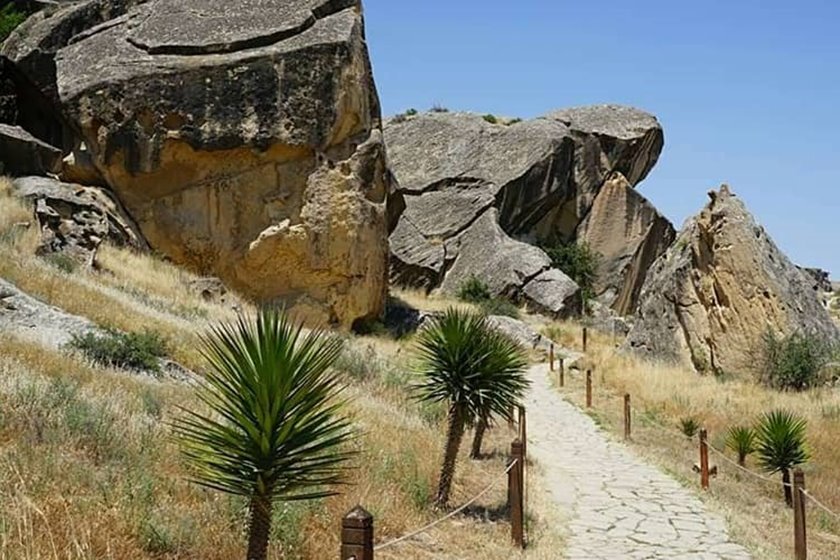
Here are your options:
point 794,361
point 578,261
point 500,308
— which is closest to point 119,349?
point 794,361

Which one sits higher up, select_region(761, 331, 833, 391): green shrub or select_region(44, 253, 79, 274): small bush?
select_region(44, 253, 79, 274): small bush

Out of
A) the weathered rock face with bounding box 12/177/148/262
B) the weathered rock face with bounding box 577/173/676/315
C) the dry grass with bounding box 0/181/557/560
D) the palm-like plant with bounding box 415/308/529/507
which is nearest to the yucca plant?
the dry grass with bounding box 0/181/557/560

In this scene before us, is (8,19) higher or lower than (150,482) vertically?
higher

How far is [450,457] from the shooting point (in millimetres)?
8625

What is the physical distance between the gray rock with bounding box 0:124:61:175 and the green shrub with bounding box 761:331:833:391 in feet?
61.6

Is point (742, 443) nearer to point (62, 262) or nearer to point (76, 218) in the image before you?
point (62, 262)

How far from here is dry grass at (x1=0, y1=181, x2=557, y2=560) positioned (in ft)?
16.8

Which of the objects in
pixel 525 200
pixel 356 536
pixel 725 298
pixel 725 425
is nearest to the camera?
pixel 356 536

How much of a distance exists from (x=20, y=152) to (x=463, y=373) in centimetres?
1709

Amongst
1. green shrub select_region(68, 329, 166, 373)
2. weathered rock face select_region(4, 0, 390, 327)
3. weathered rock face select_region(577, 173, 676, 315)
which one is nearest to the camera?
green shrub select_region(68, 329, 166, 373)

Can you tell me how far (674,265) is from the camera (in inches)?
977

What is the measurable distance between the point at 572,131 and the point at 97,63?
25.5 meters

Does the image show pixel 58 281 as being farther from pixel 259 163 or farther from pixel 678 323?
pixel 678 323

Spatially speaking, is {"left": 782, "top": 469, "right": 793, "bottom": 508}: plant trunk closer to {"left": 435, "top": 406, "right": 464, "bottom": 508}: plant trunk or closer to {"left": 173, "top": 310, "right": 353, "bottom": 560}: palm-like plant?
{"left": 435, "top": 406, "right": 464, "bottom": 508}: plant trunk
